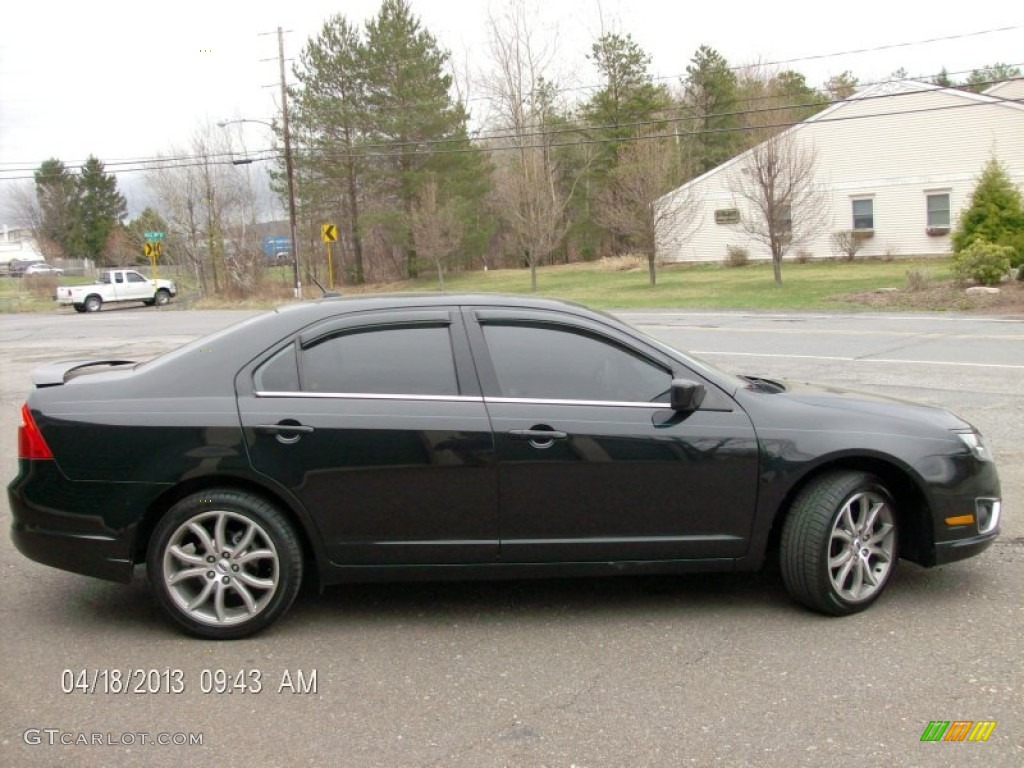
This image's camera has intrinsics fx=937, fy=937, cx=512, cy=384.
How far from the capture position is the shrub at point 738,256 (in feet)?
140

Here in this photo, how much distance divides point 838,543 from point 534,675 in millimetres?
1553

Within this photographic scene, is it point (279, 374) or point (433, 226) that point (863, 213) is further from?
point (279, 374)

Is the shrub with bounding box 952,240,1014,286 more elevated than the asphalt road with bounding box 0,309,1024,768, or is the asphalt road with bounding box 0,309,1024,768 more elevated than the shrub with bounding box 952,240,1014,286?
the shrub with bounding box 952,240,1014,286

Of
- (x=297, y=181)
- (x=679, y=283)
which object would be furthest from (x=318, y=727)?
(x=297, y=181)

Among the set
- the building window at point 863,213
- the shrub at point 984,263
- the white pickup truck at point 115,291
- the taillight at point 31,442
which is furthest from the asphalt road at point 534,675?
the white pickup truck at point 115,291

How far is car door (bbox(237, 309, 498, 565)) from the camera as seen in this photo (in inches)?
162

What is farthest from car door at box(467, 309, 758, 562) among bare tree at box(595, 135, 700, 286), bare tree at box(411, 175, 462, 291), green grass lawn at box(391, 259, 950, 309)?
bare tree at box(411, 175, 462, 291)

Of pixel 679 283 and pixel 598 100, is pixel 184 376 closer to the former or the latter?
pixel 679 283

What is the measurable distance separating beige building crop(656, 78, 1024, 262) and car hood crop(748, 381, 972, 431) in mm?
31495

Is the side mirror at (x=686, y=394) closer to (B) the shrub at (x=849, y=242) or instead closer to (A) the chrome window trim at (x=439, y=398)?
(A) the chrome window trim at (x=439, y=398)

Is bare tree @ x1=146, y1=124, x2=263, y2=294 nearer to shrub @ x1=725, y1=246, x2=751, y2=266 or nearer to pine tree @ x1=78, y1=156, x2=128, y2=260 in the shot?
shrub @ x1=725, y1=246, x2=751, y2=266

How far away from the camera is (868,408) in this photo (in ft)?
14.6

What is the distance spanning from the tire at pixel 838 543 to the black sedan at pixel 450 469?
10 millimetres

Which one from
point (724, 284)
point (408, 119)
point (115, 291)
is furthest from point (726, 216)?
point (115, 291)
